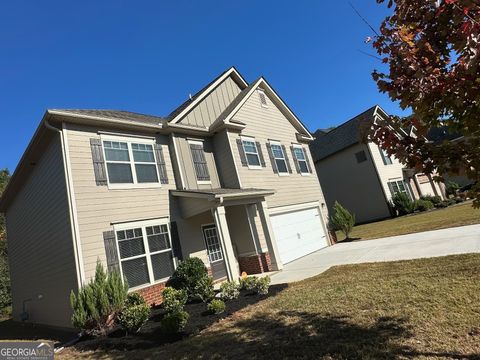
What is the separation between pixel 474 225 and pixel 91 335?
486 inches

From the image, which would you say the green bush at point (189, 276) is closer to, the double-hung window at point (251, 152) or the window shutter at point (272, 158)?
the double-hung window at point (251, 152)

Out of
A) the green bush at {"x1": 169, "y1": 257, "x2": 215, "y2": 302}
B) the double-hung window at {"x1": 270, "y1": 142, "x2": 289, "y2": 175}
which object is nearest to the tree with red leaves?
the green bush at {"x1": 169, "y1": 257, "x2": 215, "y2": 302}

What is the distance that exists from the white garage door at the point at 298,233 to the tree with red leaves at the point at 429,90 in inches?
445

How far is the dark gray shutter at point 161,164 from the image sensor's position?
1186 cm

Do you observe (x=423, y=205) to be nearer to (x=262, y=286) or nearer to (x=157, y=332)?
(x=262, y=286)

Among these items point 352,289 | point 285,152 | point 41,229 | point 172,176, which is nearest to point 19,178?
point 41,229

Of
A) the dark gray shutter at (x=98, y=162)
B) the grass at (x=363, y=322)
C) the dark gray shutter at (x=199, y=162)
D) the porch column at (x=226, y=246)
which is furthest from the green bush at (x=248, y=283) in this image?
the dark gray shutter at (x=98, y=162)

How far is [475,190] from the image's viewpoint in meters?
2.93

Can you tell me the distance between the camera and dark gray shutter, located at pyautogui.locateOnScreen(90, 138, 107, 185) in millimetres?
10062

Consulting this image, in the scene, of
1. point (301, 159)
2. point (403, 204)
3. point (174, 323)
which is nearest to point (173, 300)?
point (174, 323)

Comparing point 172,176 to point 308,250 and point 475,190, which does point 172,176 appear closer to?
point 308,250

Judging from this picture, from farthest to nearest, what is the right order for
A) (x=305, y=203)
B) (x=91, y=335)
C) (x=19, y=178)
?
(x=305, y=203)
(x=19, y=178)
(x=91, y=335)

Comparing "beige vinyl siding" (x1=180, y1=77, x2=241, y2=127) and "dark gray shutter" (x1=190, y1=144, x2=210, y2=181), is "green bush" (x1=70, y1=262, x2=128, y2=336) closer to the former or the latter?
"dark gray shutter" (x1=190, y1=144, x2=210, y2=181)

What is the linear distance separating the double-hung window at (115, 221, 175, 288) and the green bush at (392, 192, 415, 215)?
17939 millimetres
